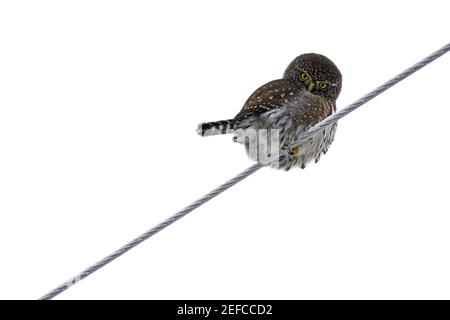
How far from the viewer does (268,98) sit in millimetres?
7918

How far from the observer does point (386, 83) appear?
5695 millimetres

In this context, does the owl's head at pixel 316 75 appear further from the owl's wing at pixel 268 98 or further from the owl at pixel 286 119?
the owl's wing at pixel 268 98

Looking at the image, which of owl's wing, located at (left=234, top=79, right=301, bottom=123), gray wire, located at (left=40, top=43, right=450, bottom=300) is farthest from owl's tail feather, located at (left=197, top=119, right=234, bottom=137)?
gray wire, located at (left=40, top=43, right=450, bottom=300)

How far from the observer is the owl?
25.2ft

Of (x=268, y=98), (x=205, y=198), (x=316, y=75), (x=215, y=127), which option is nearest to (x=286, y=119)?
(x=268, y=98)

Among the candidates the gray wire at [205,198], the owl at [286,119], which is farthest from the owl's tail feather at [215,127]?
the gray wire at [205,198]

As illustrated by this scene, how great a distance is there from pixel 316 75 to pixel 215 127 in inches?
59.5

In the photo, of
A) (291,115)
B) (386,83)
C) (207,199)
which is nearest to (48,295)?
(207,199)

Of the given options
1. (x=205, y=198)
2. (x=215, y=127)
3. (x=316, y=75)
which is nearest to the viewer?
(x=205, y=198)

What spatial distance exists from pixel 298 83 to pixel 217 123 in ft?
4.17

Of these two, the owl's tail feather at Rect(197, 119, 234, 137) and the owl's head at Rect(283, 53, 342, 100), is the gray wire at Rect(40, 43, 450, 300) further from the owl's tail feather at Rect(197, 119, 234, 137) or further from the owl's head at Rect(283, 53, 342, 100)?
the owl's head at Rect(283, 53, 342, 100)

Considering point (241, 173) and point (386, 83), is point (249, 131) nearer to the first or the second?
point (241, 173)

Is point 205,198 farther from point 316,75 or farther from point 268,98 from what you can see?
point 316,75

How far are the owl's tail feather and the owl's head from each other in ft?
3.57
